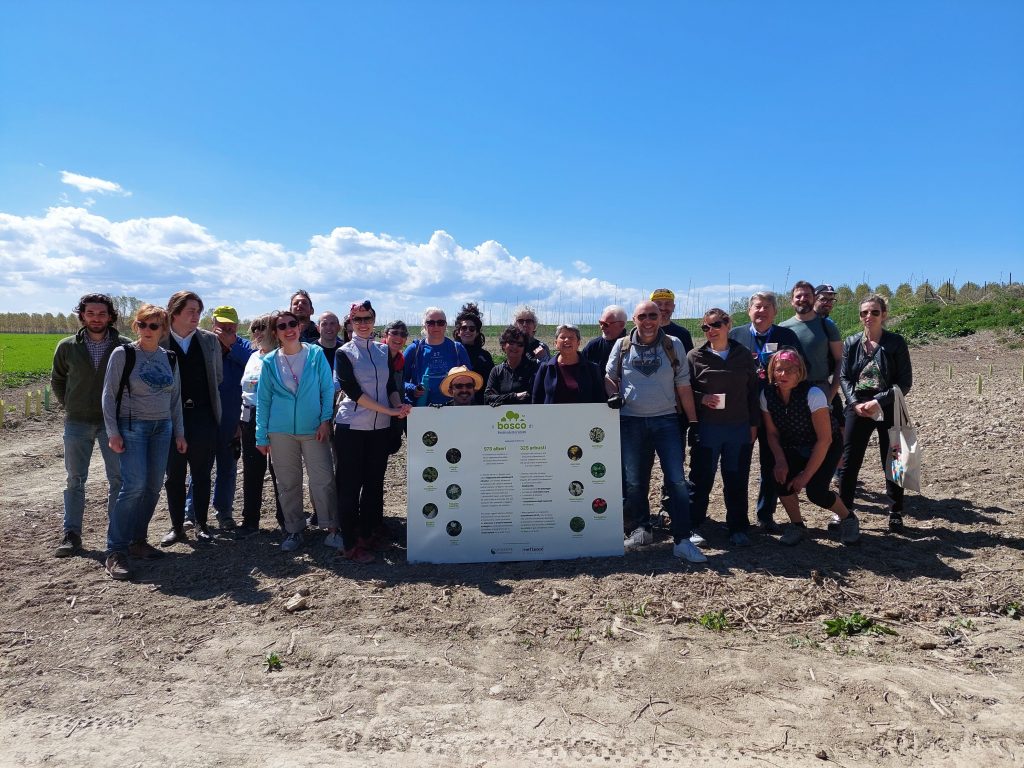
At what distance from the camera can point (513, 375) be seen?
18.7 feet

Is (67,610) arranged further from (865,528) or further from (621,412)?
(865,528)

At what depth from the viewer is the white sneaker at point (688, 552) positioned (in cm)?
495

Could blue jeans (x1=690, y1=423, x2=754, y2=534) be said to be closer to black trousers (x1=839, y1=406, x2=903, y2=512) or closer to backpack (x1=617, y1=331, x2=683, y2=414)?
backpack (x1=617, y1=331, x2=683, y2=414)

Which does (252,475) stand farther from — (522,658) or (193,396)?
(522,658)

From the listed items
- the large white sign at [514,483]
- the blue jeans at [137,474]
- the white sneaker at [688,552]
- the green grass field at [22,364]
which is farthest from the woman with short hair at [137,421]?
the green grass field at [22,364]

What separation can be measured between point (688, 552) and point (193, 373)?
428 centimetres

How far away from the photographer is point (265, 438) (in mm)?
5246

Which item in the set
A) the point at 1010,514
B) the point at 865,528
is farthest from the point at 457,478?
the point at 1010,514

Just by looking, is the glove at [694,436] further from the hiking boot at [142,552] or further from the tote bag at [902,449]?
the hiking boot at [142,552]

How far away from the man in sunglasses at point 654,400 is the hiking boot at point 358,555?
2.06m

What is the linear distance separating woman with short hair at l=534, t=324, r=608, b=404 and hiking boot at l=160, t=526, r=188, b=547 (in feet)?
10.9

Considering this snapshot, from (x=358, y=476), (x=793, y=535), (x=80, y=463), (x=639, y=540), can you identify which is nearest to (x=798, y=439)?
(x=793, y=535)

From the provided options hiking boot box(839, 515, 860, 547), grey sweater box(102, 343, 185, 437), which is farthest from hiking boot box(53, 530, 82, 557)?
hiking boot box(839, 515, 860, 547)

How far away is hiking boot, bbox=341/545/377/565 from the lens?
17.0 ft
